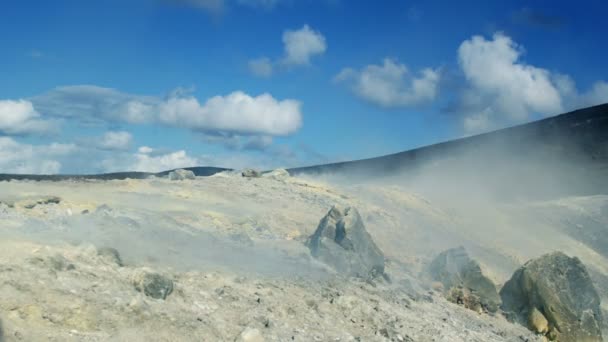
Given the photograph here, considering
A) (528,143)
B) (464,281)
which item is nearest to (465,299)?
(464,281)

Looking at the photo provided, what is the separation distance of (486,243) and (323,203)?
301 inches

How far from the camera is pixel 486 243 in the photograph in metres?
23.1

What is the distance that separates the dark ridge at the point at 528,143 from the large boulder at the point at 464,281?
112ft

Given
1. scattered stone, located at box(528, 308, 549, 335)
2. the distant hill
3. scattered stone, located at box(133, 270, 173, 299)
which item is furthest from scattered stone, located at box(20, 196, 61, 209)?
the distant hill

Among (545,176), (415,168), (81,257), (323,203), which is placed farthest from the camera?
(415,168)

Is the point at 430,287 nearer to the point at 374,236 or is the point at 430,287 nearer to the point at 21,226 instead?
the point at 374,236

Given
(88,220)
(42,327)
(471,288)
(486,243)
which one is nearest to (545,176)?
(486,243)

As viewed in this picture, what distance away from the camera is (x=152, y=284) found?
848 cm

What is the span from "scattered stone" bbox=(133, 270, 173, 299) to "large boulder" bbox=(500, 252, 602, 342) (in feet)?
31.4

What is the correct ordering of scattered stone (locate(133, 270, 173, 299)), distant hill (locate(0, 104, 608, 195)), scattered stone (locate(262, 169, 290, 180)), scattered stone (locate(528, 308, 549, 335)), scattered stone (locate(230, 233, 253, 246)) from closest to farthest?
1. scattered stone (locate(133, 270, 173, 299))
2. scattered stone (locate(230, 233, 253, 246))
3. scattered stone (locate(528, 308, 549, 335))
4. scattered stone (locate(262, 169, 290, 180))
5. distant hill (locate(0, 104, 608, 195))

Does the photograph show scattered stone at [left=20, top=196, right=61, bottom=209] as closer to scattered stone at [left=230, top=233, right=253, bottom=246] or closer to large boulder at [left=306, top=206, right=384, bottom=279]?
scattered stone at [left=230, top=233, right=253, bottom=246]

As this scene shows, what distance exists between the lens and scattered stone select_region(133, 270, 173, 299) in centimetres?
841

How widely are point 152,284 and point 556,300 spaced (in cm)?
1082

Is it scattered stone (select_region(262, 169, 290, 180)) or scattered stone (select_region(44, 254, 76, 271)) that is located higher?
scattered stone (select_region(262, 169, 290, 180))
